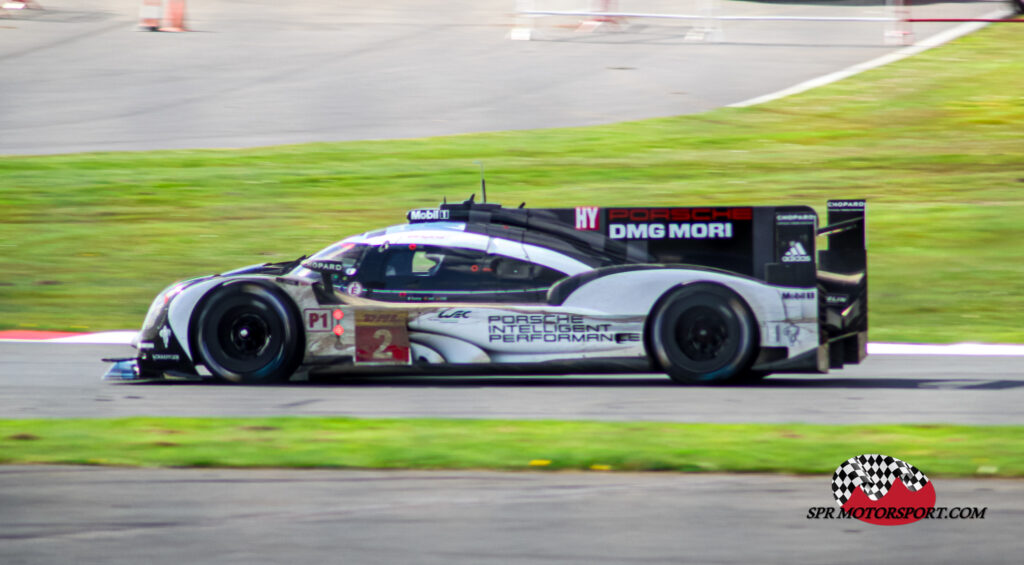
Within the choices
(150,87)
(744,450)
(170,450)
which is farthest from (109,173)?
(744,450)

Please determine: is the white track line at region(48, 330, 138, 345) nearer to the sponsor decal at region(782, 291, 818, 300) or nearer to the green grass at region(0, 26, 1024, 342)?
the green grass at region(0, 26, 1024, 342)

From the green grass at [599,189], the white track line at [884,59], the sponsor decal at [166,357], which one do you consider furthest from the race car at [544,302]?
the white track line at [884,59]

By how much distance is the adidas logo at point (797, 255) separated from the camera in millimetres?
9094

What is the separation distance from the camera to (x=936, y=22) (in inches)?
1016

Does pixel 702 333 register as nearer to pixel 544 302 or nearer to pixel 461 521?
pixel 544 302

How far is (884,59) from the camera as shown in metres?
23.5

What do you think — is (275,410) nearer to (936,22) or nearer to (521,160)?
(521,160)

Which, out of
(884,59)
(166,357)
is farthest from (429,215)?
(884,59)

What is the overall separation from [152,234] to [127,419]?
8305 millimetres

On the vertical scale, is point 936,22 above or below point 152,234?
above

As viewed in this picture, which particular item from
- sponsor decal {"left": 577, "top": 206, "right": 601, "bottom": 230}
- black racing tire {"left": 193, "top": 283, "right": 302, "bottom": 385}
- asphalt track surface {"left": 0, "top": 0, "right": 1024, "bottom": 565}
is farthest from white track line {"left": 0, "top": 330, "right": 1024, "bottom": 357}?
sponsor decal {"left": 577, "top": 206, "right": 601, "bottom": 230}

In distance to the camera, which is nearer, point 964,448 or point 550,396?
point 964,448
